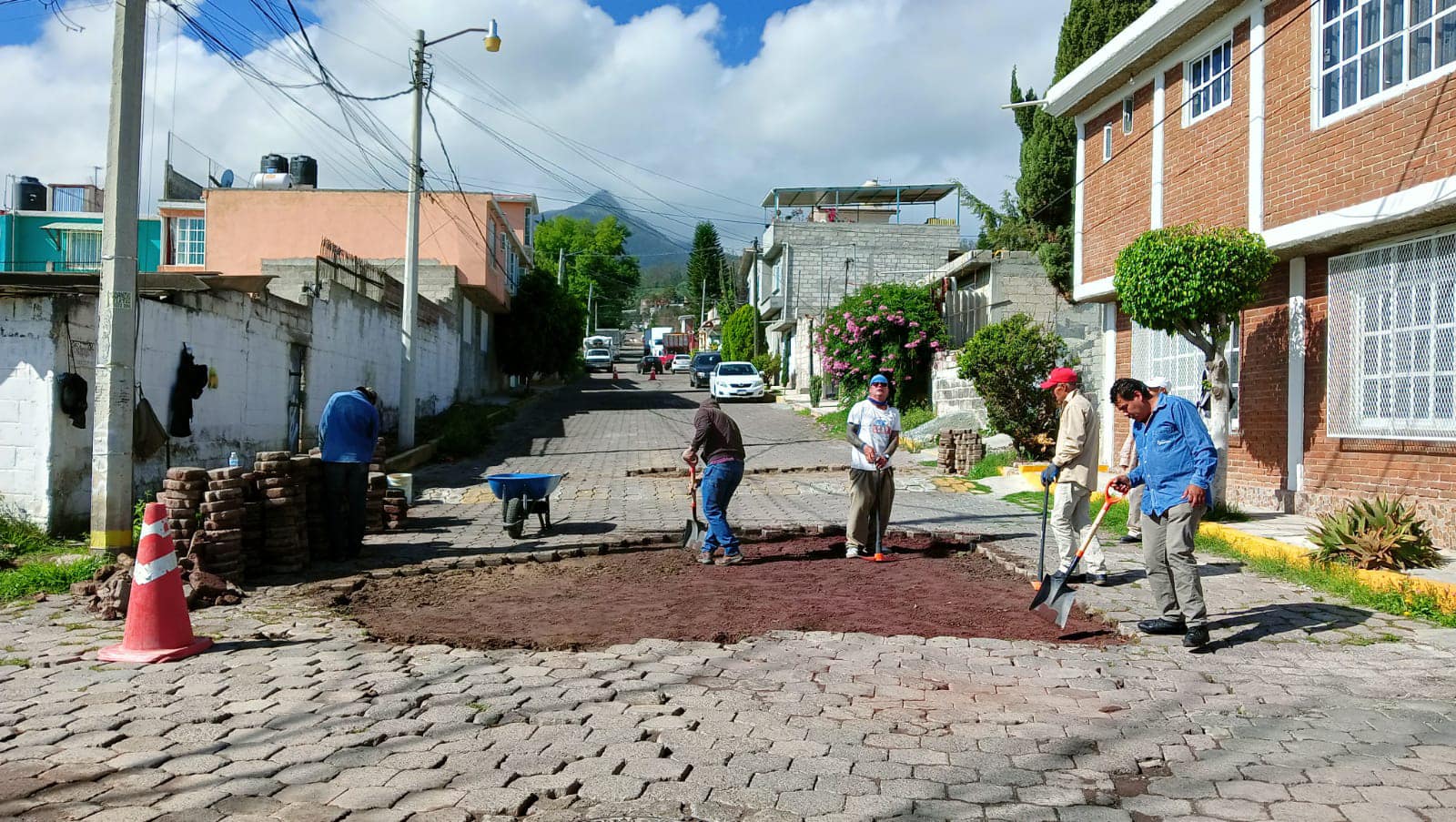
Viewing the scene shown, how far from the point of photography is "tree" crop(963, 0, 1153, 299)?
926 inches

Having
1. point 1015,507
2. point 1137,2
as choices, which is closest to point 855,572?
point 1015,507

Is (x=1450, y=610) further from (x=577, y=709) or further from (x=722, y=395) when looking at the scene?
(x=722, y=395)

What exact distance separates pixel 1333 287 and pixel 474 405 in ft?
78.3

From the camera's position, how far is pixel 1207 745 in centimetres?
448

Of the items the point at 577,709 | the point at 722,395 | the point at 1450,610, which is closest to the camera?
the point at 577,709

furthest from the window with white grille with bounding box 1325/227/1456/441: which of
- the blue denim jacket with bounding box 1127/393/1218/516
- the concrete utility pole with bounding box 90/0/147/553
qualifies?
the concrete utility pole with bounding box 90/0/147/553

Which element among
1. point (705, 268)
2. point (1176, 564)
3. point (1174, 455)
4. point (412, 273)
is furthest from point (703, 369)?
point (705, 268)

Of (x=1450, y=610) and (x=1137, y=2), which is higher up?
(x=1137, y=2)

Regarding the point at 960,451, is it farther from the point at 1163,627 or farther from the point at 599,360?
the point at 599,360

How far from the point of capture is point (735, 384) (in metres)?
36.8

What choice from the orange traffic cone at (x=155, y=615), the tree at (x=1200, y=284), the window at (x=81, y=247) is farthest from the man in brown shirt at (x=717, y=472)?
the window at (x=81, y=247)

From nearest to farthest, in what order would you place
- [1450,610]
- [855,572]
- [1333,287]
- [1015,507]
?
[1450,610] → [855,572] → [1333,287] → [1015,507]

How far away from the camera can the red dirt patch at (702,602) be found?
6.57 metres

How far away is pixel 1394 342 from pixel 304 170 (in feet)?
116
